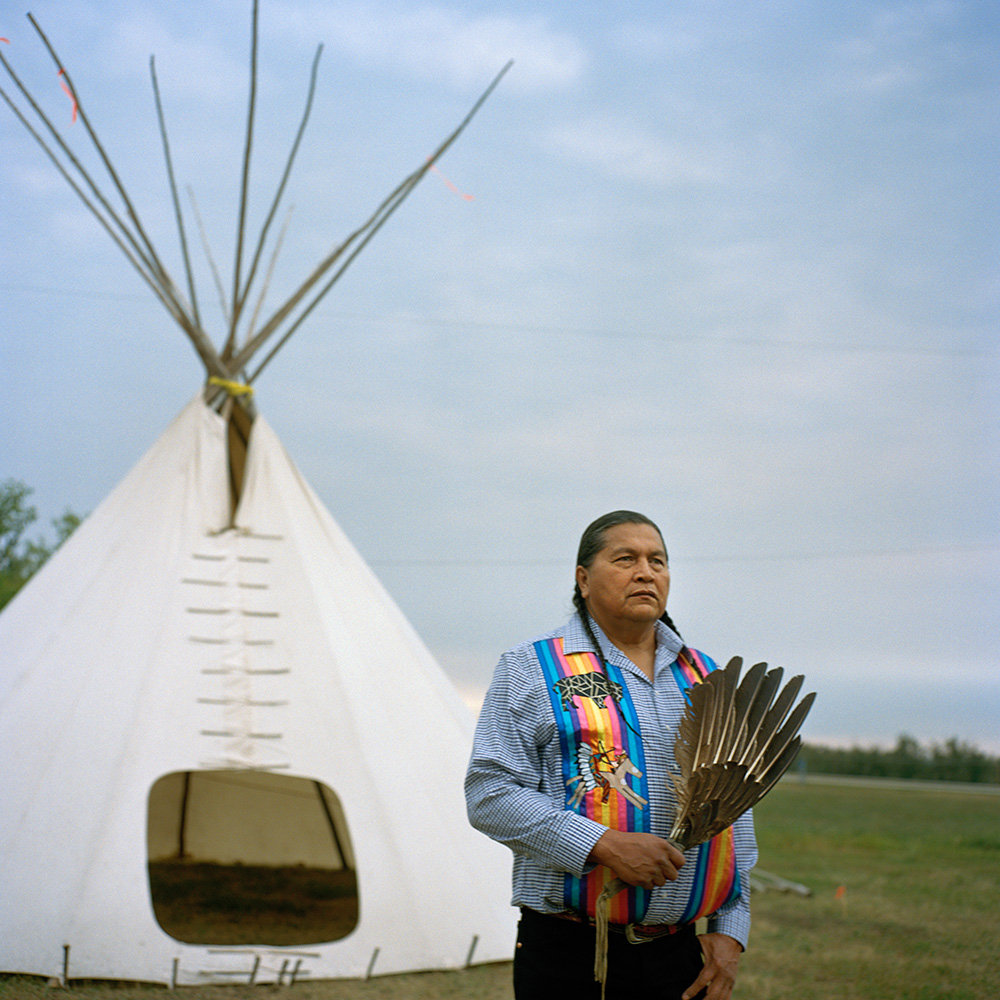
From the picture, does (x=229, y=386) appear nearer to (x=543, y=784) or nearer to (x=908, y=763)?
(x=543, y=784)

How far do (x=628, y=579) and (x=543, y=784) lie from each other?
36 cm

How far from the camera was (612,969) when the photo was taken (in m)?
1.54

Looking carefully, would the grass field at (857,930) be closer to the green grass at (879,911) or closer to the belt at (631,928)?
the green grass at (879,911)

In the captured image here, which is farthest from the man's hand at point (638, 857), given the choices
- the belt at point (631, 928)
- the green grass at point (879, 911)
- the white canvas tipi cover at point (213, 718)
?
the green grass at point (879, 911)

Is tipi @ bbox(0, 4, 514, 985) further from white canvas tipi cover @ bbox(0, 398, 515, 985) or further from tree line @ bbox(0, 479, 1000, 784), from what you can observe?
tree line @ bbox(0, 479, 1000, 784)

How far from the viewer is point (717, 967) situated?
5.32 feet

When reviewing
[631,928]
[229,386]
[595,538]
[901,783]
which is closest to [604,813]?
[631,928]

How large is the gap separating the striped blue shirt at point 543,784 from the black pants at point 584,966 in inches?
1.7

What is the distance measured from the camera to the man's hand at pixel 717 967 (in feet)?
5.25

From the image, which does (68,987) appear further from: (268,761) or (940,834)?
(940,834)

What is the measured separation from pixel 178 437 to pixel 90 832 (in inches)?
68.3

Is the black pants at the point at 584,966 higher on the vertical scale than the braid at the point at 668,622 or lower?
lower

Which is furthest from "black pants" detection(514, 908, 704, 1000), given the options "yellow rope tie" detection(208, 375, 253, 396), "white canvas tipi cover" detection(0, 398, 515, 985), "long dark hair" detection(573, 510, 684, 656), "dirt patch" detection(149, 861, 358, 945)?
"yellow rope tie" detection(208, 375, 253, 396)

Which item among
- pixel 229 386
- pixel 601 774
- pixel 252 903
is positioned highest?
pixel 229 386
